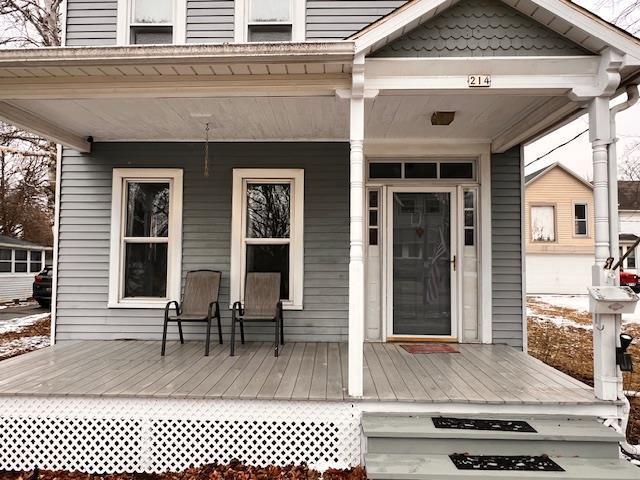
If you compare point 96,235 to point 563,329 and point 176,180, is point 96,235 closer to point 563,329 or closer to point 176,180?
point 176,180

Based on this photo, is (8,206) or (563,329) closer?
(563,329)

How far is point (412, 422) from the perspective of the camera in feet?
9.42

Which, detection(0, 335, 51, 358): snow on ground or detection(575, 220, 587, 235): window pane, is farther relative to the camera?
detection(575, 220, 587, 235): window pane

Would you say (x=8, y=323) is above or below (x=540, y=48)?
below

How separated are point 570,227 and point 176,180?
1576 cm

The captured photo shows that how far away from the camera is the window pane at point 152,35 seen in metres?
5.06

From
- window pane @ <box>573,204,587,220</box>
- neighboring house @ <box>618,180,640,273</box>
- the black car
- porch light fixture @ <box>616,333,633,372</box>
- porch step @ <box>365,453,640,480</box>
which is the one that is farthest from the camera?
neighboring house @ <box>618,180,640,273</box>

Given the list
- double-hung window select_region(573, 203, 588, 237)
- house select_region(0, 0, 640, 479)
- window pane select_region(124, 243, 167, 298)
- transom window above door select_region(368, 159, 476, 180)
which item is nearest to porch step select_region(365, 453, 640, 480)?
house select_region(0, 0, 640, 479)

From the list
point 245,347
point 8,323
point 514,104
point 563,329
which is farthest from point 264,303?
point 8,323

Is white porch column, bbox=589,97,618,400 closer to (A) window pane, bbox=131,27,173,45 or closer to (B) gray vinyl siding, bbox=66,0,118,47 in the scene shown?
(A) window pane, bbox=131,27,173,45

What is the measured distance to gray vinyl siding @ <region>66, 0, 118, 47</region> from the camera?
4996mm

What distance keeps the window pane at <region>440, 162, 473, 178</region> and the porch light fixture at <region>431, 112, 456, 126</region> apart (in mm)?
874

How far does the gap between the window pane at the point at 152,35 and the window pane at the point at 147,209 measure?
1723mm

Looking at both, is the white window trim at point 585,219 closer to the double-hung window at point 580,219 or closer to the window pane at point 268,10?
the double-hung window at point 580,219
